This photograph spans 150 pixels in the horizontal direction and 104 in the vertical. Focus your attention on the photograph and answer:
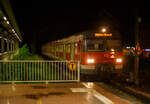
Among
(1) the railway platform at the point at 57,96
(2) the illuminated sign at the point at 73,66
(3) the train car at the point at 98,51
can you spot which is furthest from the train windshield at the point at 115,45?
(1) the railway platform at the point at 57,96

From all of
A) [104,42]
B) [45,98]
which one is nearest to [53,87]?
[45,98]

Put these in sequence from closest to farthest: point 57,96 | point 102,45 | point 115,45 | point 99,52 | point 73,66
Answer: point 57,96
point 73,66
point 99,52
point 102,45
point 115,45

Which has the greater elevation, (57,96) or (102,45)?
(102,45)

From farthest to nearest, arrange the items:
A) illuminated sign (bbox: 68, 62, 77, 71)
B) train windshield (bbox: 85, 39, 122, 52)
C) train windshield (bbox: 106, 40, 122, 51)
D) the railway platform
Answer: train windshield (bbox: 106, 40, 122, 51), train windshield (bbox: 85, 39, 122, 52), illuminated sign (bbox: 68, 62, 77, 71), the railway platform

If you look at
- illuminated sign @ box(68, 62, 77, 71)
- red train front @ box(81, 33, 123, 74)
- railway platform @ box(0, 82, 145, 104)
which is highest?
red train front @ box(81, 33, 123, 74)

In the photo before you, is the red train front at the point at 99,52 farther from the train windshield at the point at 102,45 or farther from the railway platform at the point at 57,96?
the railway platform at the point at 57,96

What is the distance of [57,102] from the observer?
20.9 ft

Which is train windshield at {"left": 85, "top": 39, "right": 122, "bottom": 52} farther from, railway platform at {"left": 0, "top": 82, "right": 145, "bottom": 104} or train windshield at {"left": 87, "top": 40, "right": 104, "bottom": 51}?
railway platform at {"left": 0, "top": 82, "right": 145, "bottom": 104}

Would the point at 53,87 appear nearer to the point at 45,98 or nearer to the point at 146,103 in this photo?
the point at 45,98

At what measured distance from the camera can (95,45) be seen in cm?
1260

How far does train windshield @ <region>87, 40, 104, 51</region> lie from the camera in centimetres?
1240

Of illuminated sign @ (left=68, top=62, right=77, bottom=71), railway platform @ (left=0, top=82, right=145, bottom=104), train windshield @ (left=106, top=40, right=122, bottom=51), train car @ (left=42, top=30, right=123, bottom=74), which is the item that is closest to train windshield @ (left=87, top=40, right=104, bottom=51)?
train car @ (left=42, top=30, right=123, bottom=74)

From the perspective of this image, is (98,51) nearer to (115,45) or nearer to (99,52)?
(99,52)

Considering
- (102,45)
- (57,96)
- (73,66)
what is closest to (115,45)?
(102,45)
